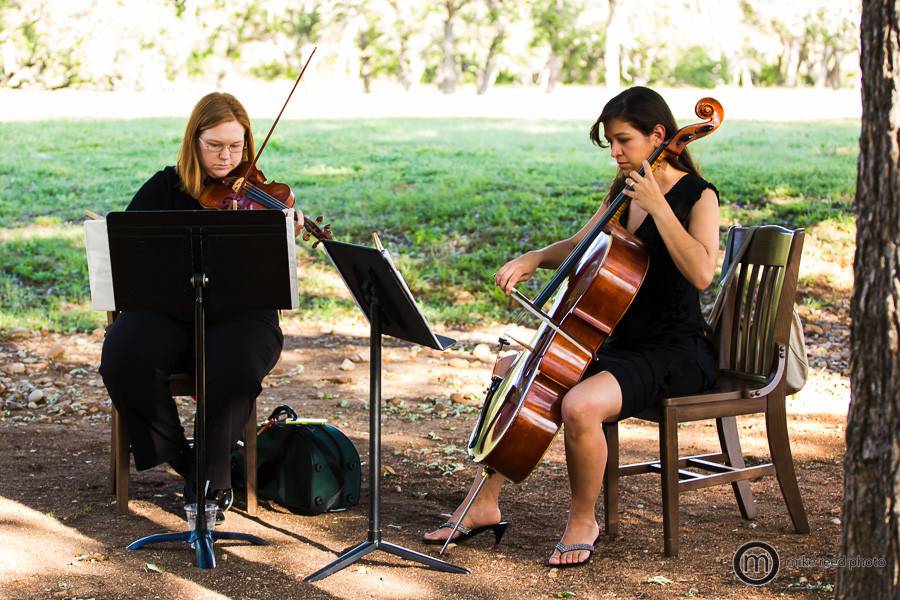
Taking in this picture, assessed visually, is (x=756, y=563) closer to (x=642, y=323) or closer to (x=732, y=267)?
(x=642, y=323)

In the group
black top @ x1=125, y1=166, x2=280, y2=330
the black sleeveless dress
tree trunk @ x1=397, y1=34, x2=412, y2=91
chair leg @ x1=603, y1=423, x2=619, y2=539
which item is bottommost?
chair leg @ x1=603, y1=423, x2=619, y2=539

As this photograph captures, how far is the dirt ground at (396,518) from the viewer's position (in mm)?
3486

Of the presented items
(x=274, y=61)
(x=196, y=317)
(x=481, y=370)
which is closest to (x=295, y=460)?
(x=196, y=317)

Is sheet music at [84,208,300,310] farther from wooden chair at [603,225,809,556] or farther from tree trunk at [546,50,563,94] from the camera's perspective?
tree trunk at [546,50,563,94]

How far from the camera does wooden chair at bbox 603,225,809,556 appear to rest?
3.70 meters

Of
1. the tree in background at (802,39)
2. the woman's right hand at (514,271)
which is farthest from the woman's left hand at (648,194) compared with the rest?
the tree in background at (802,39)

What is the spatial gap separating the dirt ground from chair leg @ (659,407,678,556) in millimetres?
78

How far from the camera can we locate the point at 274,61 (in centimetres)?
3184

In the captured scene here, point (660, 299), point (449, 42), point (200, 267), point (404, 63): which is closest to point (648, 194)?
point (660, 299)

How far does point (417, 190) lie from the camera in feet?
37.1

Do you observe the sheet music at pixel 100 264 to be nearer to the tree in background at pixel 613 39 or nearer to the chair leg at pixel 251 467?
the chair leg at pixel 251 467

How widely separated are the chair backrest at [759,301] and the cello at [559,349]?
0.54 metres

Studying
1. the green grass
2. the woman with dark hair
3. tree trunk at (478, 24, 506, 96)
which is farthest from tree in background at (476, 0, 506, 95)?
the woman with dark hair

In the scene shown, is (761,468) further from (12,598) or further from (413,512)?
(12,598)
